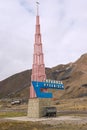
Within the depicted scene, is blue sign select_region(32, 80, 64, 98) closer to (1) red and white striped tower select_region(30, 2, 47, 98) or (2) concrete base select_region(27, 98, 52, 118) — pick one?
(2) concrete base select_region(27, 98, 52, 118)

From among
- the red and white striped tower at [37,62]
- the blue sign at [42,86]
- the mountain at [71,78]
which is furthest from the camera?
the mountain at [71,78]

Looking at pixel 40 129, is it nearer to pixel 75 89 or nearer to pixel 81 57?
pixel 75 89

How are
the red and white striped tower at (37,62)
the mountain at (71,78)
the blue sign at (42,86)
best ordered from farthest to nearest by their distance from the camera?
1. the mountain at (71,78)
2. the red and white striped tower at (37,62)
3. the blue sign at (42,86)

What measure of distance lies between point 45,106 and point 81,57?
127 metres

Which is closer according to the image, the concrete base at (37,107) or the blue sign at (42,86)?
the concrete base at (37,107)

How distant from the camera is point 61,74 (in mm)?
172750

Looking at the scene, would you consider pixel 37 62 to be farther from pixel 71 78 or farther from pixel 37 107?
pixel 71 78

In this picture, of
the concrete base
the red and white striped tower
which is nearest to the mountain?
the red and white striped tower

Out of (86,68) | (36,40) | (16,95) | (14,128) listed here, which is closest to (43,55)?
(36,40)

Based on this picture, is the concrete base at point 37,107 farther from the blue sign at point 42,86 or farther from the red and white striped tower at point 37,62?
the red and white striped tower at point 37,62

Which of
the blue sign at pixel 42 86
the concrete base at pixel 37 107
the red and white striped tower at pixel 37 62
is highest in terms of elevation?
the red and white striped tower at pixel 37 62

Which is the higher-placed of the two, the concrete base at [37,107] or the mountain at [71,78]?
the mountain at [71,78]

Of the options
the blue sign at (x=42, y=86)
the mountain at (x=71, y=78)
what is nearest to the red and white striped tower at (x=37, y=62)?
the blue sign at (x=42, y=86)

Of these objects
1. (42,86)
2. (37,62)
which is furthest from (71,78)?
(42,86)
